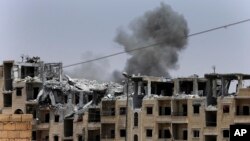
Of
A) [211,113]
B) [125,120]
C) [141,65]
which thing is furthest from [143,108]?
[141,65]

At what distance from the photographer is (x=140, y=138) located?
68.8 metres

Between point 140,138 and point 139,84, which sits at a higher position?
point 139,84

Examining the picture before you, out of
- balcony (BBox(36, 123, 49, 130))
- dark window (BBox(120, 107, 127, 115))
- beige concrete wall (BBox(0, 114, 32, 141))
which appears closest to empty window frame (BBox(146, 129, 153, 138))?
dark window (BBox(120, 107, 127, 115))

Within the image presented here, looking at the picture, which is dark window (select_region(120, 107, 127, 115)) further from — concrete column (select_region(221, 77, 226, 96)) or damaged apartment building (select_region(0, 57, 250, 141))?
concrete column (select_region(221, 77, 226, 96))

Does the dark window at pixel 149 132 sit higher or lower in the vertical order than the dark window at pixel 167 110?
lower

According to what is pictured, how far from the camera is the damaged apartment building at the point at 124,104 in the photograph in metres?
65.2

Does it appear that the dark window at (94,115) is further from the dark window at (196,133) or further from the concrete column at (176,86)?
the dark window at (196,133)

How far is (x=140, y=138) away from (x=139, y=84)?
5.30 metres

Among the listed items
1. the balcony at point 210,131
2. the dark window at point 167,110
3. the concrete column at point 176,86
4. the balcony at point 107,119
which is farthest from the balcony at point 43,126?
the balcony at point 210,131

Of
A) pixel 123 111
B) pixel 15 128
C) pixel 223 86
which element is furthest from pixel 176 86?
pixel 15 128

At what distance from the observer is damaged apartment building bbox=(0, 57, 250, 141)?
65.2 meters

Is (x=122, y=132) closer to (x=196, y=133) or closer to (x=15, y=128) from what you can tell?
(x=196, y=133)

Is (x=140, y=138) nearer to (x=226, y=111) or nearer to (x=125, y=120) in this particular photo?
(x=125, y=120)

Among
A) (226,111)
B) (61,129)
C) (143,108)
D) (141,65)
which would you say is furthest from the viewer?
(141,65)
